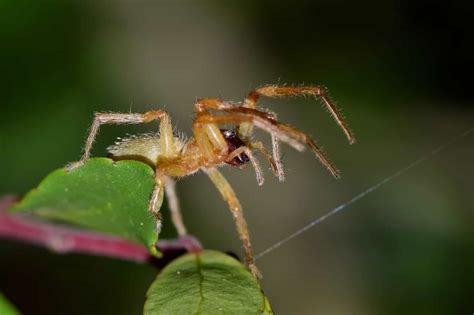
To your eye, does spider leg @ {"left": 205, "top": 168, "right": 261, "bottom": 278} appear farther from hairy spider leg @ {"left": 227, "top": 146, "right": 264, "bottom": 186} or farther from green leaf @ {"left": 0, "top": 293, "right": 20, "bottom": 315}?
green leaf @ {"left": 0, "top": 293, "right": 20, "bottom": 315}

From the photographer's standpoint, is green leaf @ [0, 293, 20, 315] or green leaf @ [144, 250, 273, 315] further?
green leaf @ [144, 250, 273, 315]

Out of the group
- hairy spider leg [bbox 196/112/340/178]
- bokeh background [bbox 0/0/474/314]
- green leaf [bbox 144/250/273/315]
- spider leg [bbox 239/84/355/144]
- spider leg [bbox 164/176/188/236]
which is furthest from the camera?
bokeh background [bbox 0/0/474/314]

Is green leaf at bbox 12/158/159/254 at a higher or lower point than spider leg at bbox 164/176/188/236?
higher

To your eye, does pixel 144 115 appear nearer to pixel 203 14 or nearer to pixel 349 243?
pixel 349 243

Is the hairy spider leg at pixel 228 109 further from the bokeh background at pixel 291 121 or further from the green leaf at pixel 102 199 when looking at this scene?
the bokeh background at pixel 291 121

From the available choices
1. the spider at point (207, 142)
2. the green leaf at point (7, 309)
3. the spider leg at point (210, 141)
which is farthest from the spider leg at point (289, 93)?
the green leaf at point (7, 309)

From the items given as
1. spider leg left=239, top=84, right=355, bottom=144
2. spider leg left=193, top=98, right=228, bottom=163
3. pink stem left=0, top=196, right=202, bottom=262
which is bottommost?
pink stem left=0, top=196, right=202, bottom=262

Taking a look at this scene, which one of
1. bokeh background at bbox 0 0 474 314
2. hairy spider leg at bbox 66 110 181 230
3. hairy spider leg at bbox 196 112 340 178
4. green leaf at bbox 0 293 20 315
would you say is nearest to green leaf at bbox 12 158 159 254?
green leaf at bbox 0 293 20 315

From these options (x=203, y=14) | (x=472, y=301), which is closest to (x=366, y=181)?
(x=472, y=301)
